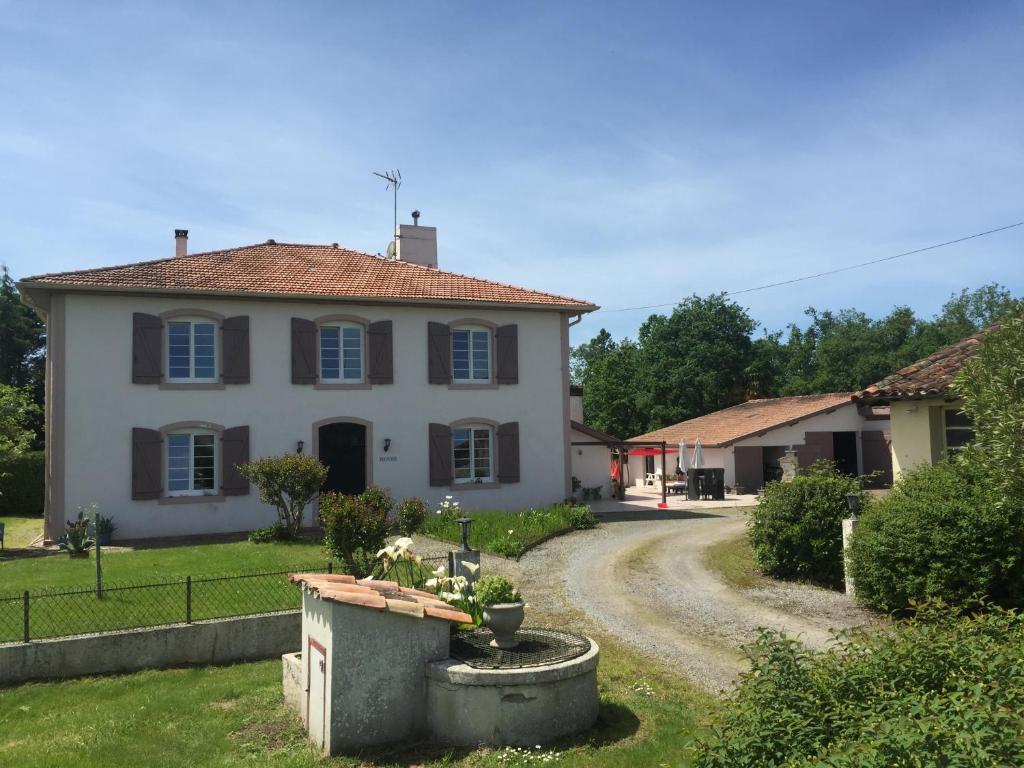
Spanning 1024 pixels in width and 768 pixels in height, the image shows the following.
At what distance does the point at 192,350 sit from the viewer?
1830 centimetres

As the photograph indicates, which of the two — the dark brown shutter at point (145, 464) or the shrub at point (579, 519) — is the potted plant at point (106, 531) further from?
the shrub at point (579, 519)

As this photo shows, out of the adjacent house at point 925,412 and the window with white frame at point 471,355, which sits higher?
the window with white frame at point 471,355

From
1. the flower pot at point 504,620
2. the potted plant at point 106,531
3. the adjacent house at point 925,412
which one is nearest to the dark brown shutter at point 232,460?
the potted plant at point 106,531

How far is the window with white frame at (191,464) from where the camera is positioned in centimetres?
1800

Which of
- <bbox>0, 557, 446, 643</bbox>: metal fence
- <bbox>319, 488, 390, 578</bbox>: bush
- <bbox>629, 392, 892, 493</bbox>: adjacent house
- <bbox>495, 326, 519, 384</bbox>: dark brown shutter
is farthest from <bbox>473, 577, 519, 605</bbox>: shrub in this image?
<bbox>629, 392, 892, 493</bbox>: adjacent house

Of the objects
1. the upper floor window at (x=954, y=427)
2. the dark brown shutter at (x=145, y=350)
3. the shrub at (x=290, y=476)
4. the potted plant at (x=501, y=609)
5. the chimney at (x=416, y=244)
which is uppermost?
the chimney at (x=416, y=244)

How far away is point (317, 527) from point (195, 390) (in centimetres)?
429

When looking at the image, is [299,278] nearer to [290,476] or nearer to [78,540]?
[290,476]

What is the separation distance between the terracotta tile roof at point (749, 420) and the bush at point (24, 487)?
24245 millimetres

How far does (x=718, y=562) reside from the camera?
45.9 ft

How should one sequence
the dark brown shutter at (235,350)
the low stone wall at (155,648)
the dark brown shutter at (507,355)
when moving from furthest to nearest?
the dark brown shutter at (507,355), the dark brown shutter at (235,350), the low stone wall at (155,648)

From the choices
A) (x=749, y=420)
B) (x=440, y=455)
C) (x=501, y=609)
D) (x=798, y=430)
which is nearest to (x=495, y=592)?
(x=501, y=609)

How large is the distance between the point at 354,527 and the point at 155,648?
2.56m

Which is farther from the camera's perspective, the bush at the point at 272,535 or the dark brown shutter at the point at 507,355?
the dark brown shutter at the point at 507,355
